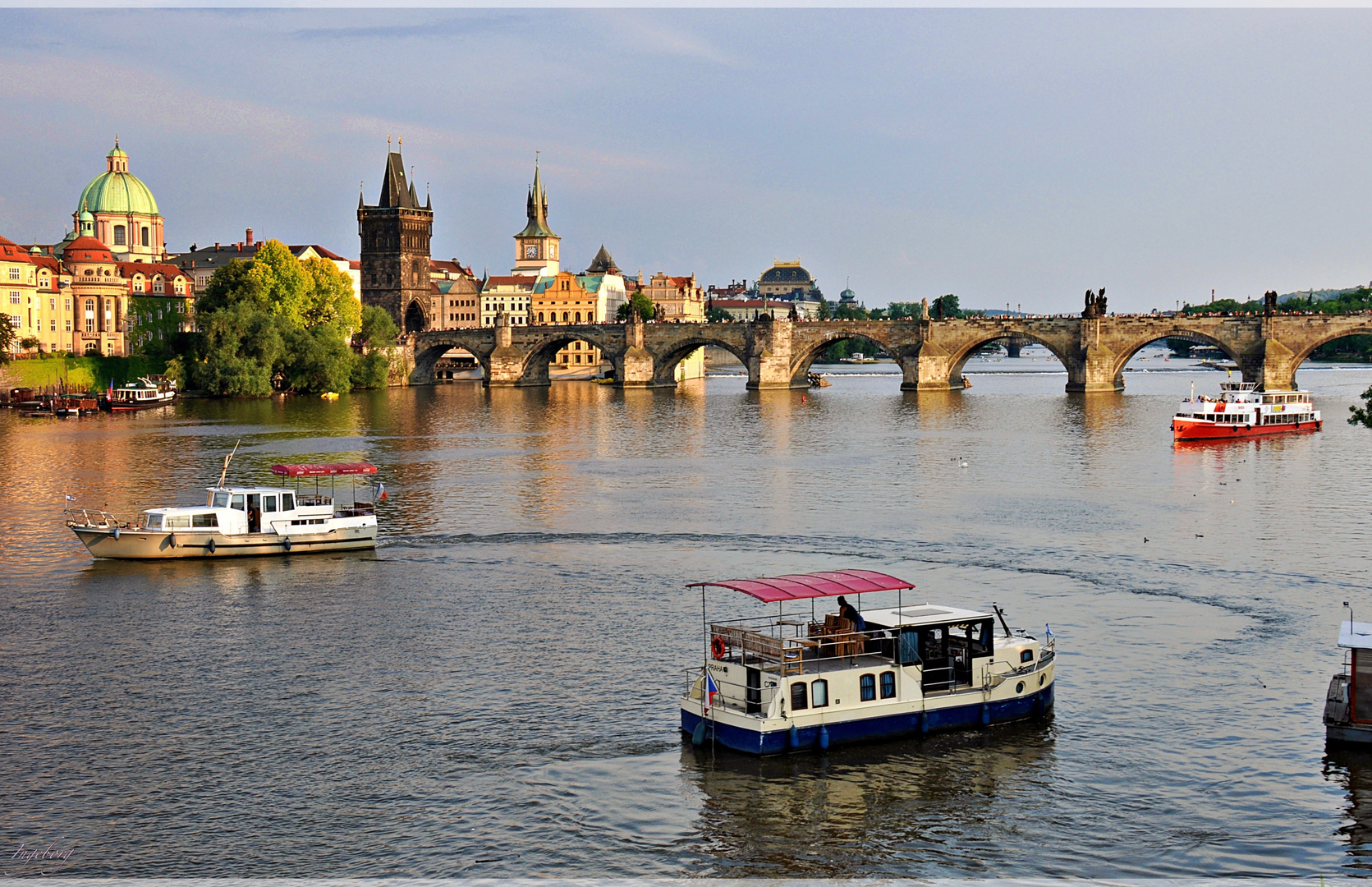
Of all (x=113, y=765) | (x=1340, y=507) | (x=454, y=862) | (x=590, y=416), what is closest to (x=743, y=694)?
(x=454, y=862)

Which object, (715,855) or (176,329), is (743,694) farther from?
(176,329)

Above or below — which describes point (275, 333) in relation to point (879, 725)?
above

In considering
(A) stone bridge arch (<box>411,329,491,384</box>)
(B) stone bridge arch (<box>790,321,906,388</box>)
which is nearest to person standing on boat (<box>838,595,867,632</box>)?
(B) stone bridge arch (<box>790,321,906,388</box>)

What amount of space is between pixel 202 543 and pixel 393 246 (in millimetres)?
155683

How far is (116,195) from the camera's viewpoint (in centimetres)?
18288

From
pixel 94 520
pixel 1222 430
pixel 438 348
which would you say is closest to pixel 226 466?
pixel 94 520

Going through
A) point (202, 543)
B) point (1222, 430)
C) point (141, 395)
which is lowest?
point (202, 543)

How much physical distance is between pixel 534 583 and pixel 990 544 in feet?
48.6

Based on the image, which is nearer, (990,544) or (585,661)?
(585,661)

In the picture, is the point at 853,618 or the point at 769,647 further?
the point at 853,618

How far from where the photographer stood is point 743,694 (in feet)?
79.8

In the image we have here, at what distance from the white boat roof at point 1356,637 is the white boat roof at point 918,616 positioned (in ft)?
19.8

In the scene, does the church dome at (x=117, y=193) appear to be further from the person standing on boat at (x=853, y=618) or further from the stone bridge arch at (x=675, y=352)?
the person standing on boat at (x=853, y=618)

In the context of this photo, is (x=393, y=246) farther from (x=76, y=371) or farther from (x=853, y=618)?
(x=853, y=618)
